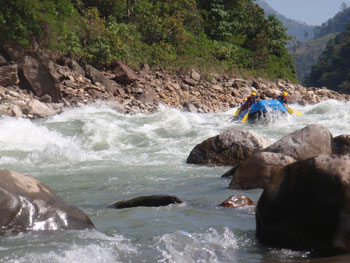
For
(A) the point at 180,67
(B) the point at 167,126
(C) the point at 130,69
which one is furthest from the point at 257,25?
(B) the point at 167,126

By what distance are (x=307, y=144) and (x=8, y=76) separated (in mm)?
10596

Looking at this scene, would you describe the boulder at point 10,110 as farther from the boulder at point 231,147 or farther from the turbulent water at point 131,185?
the boulder at point 231,147

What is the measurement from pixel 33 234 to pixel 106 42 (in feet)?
51.5

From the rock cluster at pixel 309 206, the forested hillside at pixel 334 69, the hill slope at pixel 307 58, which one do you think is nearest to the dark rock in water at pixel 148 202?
the rock cluster at pixel 309 206

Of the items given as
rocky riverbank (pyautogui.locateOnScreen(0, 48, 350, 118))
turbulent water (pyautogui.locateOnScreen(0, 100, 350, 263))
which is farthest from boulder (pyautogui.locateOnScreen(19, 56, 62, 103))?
turbulent water (pyautogui.locateOnScreen(0, 100, 350, 263))

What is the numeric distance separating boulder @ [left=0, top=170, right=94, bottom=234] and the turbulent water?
111 mm

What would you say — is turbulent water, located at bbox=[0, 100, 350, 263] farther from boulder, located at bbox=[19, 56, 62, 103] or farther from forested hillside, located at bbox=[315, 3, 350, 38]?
forested hillside, located at bbox=[315, 3, 350, 38]

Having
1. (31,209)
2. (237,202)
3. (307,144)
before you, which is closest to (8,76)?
(307,144)

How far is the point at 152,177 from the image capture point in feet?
22.3

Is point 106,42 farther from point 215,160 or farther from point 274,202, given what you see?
point 274,202

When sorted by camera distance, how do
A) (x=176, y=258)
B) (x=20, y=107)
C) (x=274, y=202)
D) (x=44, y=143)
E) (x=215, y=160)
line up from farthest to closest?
1. (x=20, y=107)
2. (x=44, y=143)
3. (x=215, y=160)
4. (x=274, y=202)
5. (x=176, y=258)

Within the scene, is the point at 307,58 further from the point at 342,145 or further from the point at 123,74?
the point at 342,145

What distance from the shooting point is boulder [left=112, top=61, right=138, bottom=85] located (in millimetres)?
17797

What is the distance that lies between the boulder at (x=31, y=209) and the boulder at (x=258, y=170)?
220 centimetres
